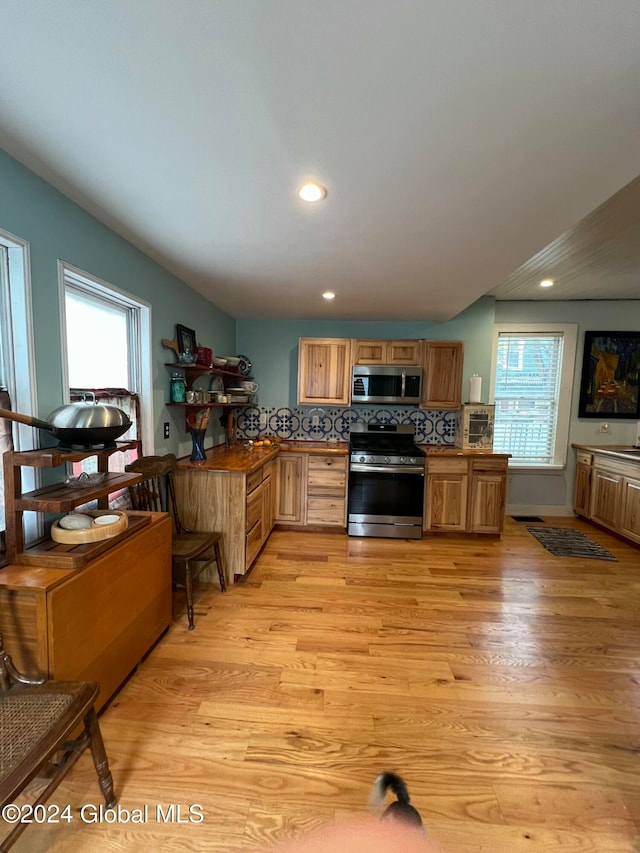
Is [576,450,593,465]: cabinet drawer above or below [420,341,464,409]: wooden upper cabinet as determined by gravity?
below

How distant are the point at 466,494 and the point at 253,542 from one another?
2.19 meters

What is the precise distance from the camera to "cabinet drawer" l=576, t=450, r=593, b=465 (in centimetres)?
388

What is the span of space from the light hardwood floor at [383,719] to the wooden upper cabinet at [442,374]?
1894 millimetres

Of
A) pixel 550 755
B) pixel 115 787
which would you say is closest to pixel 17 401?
pixel 115 787

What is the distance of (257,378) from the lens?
13.5 feet

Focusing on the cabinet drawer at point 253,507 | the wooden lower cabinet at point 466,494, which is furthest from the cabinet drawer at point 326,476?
the wooden lower cabinet at point 466,494

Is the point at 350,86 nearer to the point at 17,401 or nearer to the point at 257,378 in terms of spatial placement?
the point at 17,401

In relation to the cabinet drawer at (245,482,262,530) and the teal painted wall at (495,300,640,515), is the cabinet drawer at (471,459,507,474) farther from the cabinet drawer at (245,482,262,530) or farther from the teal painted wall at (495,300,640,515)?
the cabinet drawer at (245,482,262,530)

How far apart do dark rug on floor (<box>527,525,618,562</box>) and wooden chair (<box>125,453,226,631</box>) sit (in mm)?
3097

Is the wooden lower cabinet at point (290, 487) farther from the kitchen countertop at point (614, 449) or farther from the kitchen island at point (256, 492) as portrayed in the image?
the kitchen countertop at point (614, 449)

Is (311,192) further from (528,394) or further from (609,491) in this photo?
(609,491)

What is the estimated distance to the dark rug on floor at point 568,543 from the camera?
3146 mm

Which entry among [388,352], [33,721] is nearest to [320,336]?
[388,352]

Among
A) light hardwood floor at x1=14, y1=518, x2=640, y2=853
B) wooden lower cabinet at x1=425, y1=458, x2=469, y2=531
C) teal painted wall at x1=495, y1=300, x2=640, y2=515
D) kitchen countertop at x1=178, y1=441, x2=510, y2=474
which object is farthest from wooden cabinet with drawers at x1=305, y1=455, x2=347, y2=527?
teal painted wall at x1=495, y1=300, x2=640, y2=515
